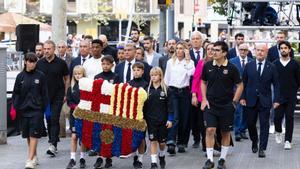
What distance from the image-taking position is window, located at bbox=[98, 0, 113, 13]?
69.8m

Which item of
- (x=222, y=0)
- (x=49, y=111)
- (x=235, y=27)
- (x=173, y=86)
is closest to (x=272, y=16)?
(x=235, y=27)

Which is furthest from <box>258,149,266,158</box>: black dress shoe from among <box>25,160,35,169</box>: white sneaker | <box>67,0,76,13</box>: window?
<box>67,0,76,13</box>: window

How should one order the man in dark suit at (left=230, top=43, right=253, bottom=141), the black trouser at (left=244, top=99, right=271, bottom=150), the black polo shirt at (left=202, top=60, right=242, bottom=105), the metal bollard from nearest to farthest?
the black polo shirt at (left=202, top=60, right=242, bottom=105), the black trouser at (left=244, top=99, right=271, bottom=150), the metal bollard, the man in dark suit at (left=230, top=43, right=253, bottom=141)

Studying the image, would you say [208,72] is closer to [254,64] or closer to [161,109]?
[161,109]

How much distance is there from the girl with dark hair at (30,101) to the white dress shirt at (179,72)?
2.40 metres

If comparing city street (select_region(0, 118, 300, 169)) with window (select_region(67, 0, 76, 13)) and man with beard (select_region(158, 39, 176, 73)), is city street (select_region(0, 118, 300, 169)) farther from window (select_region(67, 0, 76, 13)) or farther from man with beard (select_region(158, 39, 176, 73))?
window (select_region(67, 0, 76, 13))

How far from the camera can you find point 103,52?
46.3 ft

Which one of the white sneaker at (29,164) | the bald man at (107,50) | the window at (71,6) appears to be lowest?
the white sneaker at (29,164)

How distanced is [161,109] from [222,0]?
927 inches

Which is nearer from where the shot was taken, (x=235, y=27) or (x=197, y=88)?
(x=197, y=88)

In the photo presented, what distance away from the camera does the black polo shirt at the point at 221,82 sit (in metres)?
11.2

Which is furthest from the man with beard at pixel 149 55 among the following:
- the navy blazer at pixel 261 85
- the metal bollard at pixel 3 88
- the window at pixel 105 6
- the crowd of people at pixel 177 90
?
the window at pixel 105 6

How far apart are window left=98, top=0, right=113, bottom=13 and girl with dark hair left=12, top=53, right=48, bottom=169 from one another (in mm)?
58763

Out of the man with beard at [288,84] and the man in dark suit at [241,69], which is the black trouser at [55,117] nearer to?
the man in dark suit at [241,69]
